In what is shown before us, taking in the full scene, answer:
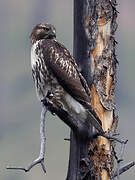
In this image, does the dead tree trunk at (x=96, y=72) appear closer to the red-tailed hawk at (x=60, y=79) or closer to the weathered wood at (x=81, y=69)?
the weathered wood at (x=81, y=69)

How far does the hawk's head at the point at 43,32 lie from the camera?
39.4ft

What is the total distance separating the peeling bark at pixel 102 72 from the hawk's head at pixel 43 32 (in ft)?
5.04

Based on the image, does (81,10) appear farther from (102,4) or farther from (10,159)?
(10,159)

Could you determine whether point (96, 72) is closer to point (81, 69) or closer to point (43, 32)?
point (81, 69)

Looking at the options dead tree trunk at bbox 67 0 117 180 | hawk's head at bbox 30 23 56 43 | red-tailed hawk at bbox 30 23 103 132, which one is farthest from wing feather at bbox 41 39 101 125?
hawk's head at bbox 30 23 56 43

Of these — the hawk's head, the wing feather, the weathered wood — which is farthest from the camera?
the hawk's head

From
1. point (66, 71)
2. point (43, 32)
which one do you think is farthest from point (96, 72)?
point (43, 32)

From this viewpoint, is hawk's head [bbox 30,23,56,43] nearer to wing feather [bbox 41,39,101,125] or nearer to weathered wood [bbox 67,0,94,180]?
wing feather [bbox 41,39,101,125]

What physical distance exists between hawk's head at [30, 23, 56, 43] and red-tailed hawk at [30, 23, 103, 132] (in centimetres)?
25

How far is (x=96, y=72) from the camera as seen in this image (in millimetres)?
10477

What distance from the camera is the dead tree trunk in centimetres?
1041

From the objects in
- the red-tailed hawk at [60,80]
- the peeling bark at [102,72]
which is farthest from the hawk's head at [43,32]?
the peeling bark at [102,72]

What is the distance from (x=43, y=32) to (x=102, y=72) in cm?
184

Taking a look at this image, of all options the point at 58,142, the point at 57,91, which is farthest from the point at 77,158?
the point at 58,142
